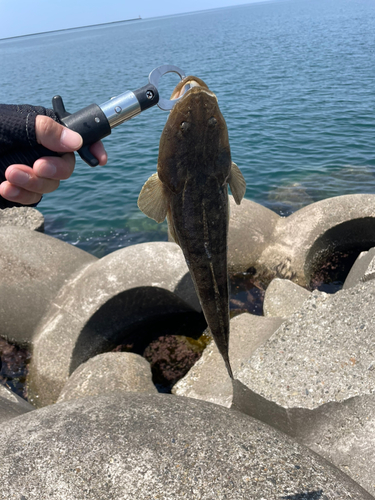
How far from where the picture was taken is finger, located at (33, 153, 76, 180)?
2.72 m

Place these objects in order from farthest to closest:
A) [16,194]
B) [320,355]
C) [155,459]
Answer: [320,355] → [16,194] → [155,459]

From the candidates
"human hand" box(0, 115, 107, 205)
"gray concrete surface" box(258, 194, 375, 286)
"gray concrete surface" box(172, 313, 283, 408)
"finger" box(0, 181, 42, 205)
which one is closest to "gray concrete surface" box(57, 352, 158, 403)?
"gray concrete surface" box(172, 313, 283, 408)

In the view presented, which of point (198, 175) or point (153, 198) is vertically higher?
point (198, 175)

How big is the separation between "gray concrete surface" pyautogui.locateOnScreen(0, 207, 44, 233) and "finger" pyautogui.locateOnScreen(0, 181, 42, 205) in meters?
9.48

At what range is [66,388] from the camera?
5.56m

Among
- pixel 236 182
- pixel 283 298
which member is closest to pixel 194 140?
pixel 236 182

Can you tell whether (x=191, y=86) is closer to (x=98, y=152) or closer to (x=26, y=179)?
(x=98, y=152)

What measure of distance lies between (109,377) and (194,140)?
4010 mm

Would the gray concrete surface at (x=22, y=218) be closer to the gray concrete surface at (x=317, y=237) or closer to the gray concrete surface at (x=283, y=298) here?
the gray concrete surface at (x=317, y=237)

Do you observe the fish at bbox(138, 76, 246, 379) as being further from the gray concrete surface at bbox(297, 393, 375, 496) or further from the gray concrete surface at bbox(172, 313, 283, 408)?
the gray concrete surface at bbox(172, 313, 283, 408)

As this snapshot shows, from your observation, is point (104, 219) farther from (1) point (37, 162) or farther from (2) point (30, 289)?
(1) point (37, 162)

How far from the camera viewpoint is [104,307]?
22.5ft

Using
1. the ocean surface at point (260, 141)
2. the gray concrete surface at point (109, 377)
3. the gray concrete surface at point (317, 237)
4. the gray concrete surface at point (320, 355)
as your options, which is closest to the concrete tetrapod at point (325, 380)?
the gray concrete surface at point (320, 355)

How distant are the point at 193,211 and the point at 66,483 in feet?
6.63
